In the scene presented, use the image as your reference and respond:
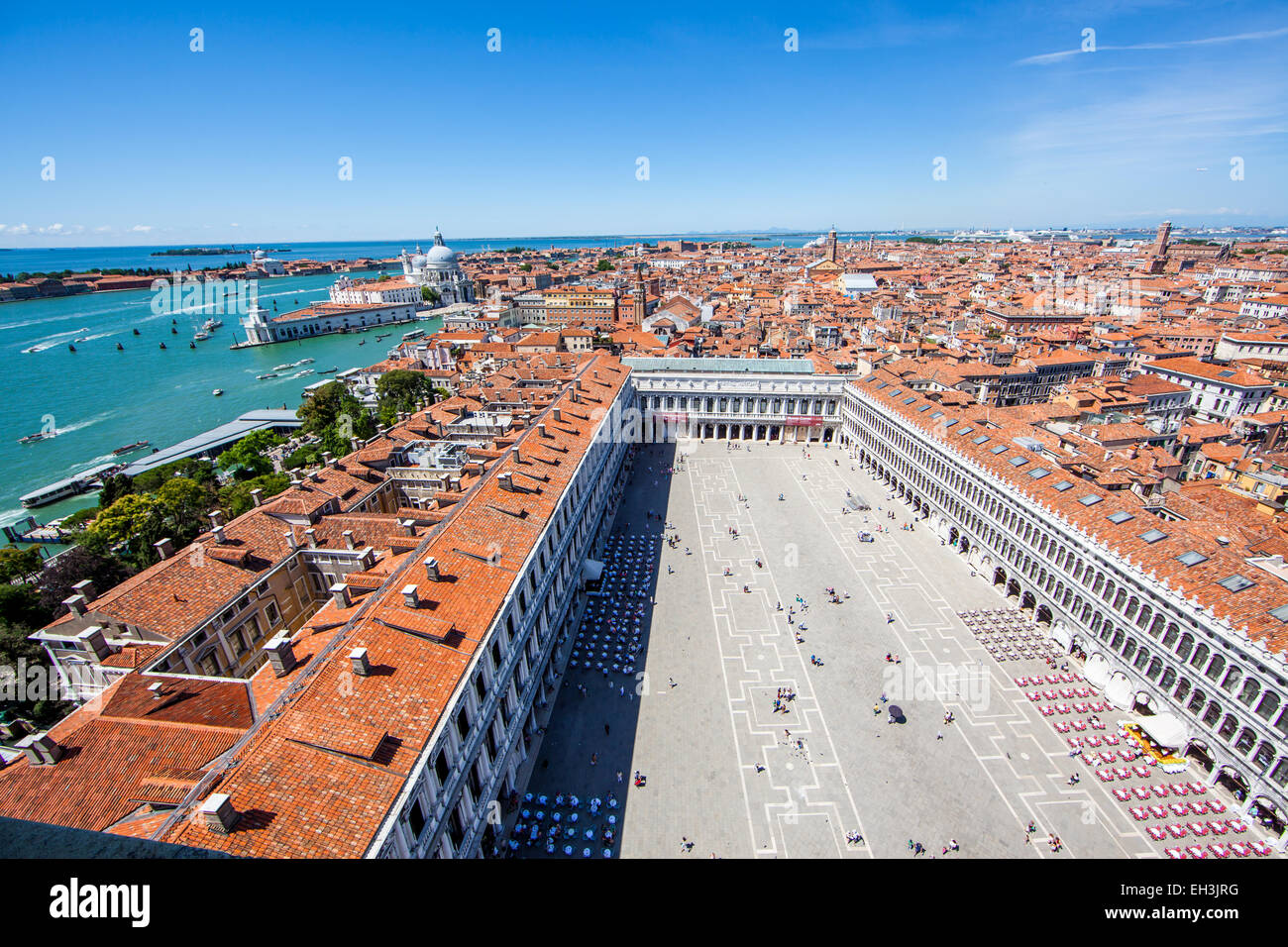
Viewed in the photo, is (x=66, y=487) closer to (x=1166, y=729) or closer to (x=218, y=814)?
(x=218, y=814)

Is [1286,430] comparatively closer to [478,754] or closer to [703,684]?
Result: [703,684]

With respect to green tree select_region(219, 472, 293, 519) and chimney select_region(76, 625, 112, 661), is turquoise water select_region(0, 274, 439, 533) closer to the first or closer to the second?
green tree select_region(219, 472, 293, 519)

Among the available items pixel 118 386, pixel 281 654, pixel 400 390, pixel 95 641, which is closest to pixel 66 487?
pixel 400 390

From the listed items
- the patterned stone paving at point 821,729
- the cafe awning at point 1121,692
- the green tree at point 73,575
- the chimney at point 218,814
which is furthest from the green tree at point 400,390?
the cafe awning at point 1121,692

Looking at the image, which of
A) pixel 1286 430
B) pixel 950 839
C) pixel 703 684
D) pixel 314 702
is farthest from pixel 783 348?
pixel 314 702
